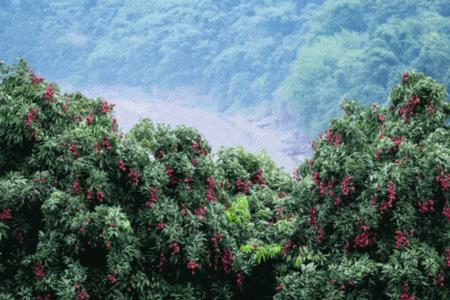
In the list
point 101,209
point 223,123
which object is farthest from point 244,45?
point 101,209

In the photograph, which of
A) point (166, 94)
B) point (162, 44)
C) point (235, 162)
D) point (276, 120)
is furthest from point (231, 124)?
point (235, 162)

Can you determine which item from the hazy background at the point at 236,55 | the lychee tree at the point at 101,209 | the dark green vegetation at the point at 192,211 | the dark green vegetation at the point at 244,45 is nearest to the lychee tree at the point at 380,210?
the dark green vegetation at the point at 192,211

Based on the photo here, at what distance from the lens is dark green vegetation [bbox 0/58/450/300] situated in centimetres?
884

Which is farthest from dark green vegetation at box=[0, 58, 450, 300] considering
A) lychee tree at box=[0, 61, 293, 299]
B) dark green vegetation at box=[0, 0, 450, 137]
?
dark green vegetation at box=[0, 0, 450, 137]

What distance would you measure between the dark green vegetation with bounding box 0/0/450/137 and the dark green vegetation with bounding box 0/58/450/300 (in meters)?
41.1

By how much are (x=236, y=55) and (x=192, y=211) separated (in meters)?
60.8

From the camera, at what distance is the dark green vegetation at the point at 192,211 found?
348 inches

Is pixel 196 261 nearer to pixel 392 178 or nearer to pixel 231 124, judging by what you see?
pixel 392 178

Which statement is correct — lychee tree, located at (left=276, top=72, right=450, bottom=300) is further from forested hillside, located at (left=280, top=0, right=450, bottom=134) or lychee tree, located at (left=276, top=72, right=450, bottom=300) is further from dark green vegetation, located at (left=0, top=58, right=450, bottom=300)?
forested hillside, located at (left=280, top=0, right=450, bottom=134)

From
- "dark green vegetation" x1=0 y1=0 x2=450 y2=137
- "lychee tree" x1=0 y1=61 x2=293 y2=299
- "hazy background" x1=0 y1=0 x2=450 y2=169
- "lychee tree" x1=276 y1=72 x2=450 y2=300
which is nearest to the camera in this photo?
"lychee tree" x1=276 y1=72 x2=450 y2=300

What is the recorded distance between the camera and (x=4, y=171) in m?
9.48

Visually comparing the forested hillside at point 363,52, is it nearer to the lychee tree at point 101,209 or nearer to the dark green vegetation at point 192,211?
the dark green vegetation at point 192,211

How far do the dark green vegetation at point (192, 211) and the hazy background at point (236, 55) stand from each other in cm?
4074

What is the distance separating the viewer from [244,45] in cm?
A: 7069
